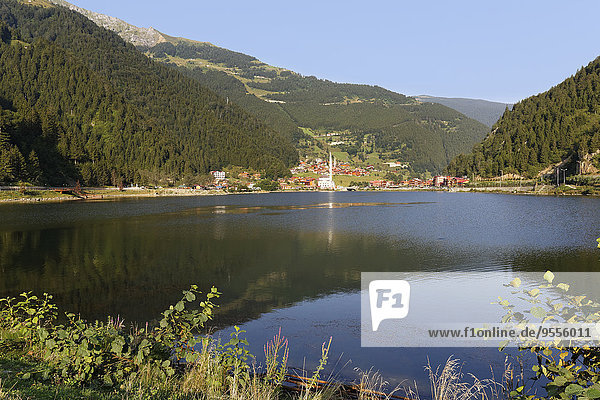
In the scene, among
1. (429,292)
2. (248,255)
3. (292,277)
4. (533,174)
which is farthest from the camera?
(533,174)

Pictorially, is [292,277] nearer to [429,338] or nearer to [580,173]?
[429,338]

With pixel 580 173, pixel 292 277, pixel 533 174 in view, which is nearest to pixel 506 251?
pixel 292 277

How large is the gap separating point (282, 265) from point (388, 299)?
370 inches

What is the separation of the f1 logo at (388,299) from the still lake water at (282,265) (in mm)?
760

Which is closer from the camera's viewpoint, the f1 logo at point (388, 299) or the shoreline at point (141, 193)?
the f1 logo at point (388, 299)

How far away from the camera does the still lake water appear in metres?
13.5

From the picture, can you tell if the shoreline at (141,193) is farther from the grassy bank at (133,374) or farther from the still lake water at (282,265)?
the grassy bank at (133,374)

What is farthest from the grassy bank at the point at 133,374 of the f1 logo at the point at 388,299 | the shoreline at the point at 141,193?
the shoreline at the point at 141,193

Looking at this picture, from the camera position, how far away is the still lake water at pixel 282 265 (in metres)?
13.5

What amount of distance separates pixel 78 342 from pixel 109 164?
526 feet

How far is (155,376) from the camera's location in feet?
24.5

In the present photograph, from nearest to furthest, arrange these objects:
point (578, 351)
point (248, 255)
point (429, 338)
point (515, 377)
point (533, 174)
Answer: point (578, 351)
point (515, 377)
point (429, 338)
point (248, 255)
point (533, 174)

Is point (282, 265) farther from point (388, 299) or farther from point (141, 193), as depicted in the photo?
point (141, 193)

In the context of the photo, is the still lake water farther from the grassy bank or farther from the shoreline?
the shoreline
